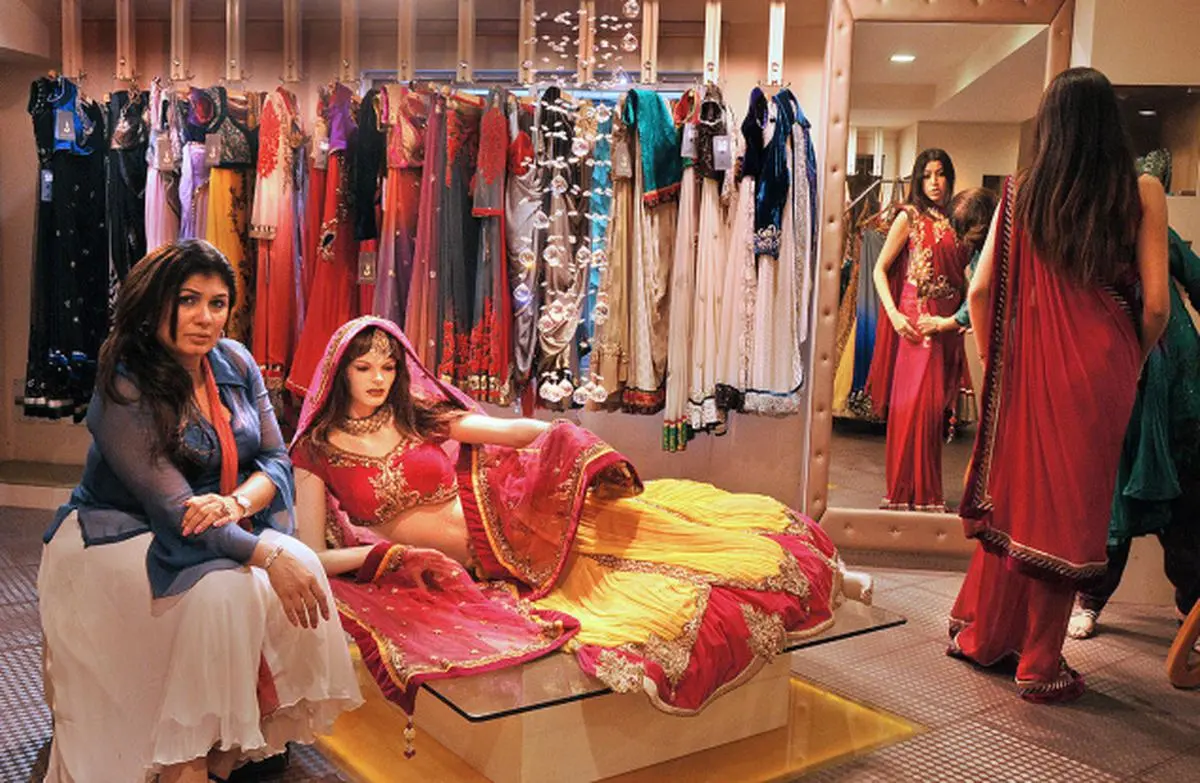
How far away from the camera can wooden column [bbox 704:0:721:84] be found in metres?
4.16

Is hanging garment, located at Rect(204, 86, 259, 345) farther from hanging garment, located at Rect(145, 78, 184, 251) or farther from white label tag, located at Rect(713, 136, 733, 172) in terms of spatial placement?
white label tag, located at Rect(713, 136, 733, 172)

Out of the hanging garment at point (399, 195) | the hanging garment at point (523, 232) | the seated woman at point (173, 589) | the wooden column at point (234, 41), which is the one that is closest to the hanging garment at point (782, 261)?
the hanging garment at point (523, 232)

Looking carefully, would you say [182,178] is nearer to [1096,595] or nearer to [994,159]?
[994,159]

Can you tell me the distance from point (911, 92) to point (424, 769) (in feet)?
10.2

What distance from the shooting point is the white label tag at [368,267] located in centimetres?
419

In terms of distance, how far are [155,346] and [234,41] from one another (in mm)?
2723

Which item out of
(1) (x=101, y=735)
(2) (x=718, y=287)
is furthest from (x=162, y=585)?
(2) (x=718, y=287)

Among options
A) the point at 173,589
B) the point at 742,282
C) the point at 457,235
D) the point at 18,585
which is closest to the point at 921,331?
A: the point at 742,282

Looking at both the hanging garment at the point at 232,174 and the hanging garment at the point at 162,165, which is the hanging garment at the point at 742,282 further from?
the hanging garment at the point at 162,165

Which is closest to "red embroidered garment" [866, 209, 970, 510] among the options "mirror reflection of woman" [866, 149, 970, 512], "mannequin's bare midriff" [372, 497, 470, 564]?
"mirror reflection of woman" [866, 149, 970, 512]

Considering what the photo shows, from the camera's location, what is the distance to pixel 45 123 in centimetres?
443

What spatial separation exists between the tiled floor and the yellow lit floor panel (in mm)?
54

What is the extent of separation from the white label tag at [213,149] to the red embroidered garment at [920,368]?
2.70m

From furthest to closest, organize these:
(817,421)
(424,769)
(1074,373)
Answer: (817,421), (1074,373), (424,769)
